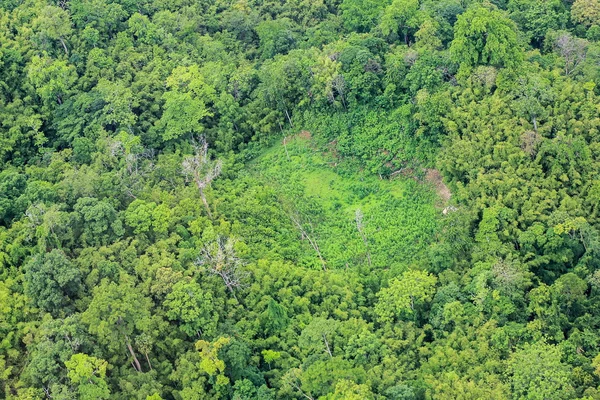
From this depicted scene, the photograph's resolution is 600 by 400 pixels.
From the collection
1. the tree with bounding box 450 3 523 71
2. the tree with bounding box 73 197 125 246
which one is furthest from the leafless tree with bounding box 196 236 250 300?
the tree with bounding box 450 3 523 71

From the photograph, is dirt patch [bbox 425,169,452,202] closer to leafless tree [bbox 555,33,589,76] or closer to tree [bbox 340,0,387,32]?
A: leafless tree [bbox 555,33,589,76]

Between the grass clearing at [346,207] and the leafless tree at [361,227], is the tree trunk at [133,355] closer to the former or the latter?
the grass clearing at [346,207]

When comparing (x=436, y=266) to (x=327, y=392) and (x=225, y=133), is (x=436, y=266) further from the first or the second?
(x=225, y=133)

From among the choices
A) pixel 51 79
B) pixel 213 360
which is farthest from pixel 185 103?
pixel 213 360

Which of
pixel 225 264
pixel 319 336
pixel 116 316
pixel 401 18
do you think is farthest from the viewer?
pixel 401 18

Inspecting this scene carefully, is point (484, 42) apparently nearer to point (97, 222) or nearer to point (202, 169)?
point (202, 169)

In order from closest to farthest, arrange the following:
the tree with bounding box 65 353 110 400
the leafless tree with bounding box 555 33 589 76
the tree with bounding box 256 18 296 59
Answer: the tree with bounding box 65 353 110 400 → the leafless tree with bounding box 555 33 589 76 → the tree with bounding box 256 18 296 59
